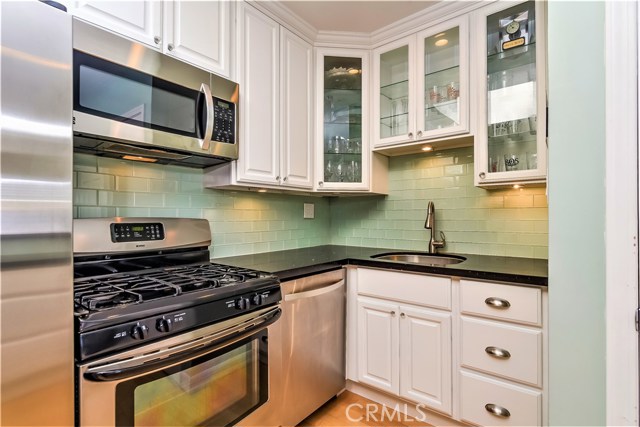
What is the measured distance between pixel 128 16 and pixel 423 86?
5.38 ft

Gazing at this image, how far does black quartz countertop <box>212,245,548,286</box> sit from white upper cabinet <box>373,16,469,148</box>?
79cm

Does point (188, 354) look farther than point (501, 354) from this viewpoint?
No

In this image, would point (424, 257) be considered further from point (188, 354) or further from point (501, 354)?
point (188, 354)

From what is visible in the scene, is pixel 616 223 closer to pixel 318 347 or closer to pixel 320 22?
pixel 318 347

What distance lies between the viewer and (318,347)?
1.83 metres

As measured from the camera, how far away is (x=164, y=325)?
41.1 inches

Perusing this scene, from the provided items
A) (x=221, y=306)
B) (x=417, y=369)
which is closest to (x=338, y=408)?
(x=417, y=369)

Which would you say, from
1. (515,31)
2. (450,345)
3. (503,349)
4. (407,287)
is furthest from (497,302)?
(515,31)

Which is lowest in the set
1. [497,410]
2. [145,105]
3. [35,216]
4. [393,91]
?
[497,410]

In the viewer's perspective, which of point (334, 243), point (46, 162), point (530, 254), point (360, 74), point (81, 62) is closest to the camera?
point (46, 162)

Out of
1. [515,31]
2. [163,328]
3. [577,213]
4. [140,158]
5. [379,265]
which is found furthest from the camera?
[379,265]

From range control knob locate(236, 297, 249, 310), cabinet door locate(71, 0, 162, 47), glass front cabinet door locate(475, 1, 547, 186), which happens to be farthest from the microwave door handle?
glass front cabinet door locate(475, 1, 547, 186)

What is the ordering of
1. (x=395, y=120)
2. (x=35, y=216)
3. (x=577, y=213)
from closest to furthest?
1. (x=35, y=216)
2. (x=577, y=213)
3. (x=395, y=120)

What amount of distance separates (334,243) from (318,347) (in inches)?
44.7
